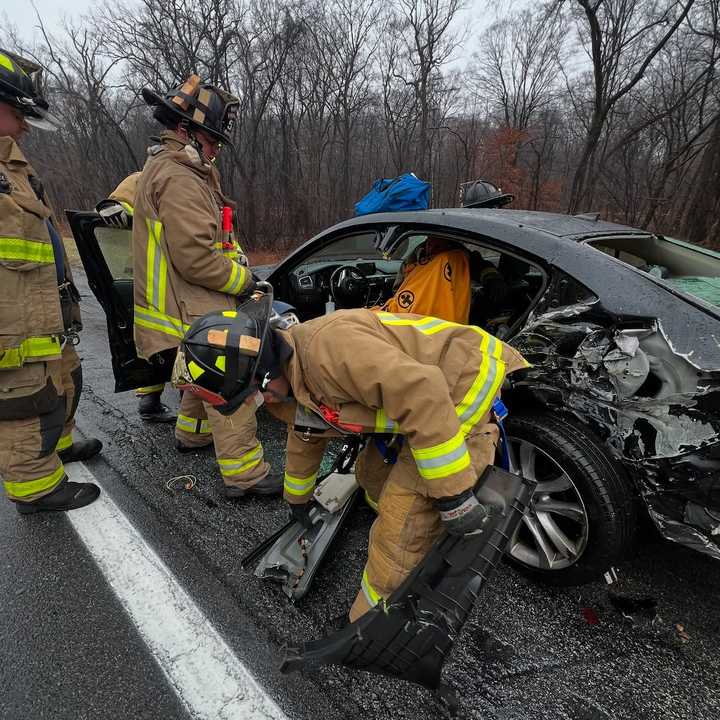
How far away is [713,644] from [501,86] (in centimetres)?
2699

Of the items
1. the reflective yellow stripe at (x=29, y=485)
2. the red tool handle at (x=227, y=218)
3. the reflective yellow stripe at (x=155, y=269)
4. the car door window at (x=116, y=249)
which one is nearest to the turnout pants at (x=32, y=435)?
the reflective yellow stripe at (x=29, y=485)

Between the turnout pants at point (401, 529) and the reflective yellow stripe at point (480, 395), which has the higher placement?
the reflective yellow stripe at point (480, 395)

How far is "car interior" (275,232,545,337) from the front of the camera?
8.92 ft

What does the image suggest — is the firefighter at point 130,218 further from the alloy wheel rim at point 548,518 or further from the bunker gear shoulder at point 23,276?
the alloy wheel rim at point 548,518

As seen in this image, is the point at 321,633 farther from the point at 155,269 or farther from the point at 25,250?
the point at 25,250

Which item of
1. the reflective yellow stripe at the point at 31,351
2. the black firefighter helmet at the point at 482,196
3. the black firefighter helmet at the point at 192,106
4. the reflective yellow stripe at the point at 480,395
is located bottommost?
the reflective yellow stripe at the point at 31,351

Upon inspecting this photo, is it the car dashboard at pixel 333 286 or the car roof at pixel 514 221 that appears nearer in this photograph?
the car roof at pixel 514 221

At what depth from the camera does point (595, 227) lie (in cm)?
225

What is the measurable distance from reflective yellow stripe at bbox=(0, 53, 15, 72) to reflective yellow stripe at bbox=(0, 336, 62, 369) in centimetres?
119

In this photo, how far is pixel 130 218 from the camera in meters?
2.79

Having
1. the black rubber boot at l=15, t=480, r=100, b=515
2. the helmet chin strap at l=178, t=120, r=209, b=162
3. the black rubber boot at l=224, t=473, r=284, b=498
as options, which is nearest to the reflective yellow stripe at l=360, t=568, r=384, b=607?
the black rubber boot at l=224, t=473, r=284, b=498

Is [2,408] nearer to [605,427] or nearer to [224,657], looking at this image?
[224,657]

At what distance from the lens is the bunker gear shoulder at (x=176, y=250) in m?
2.26

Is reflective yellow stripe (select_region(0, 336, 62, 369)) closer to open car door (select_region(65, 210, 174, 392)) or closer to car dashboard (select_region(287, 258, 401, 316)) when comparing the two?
Result: open car door (select_region(65, 210, 174, 392))
